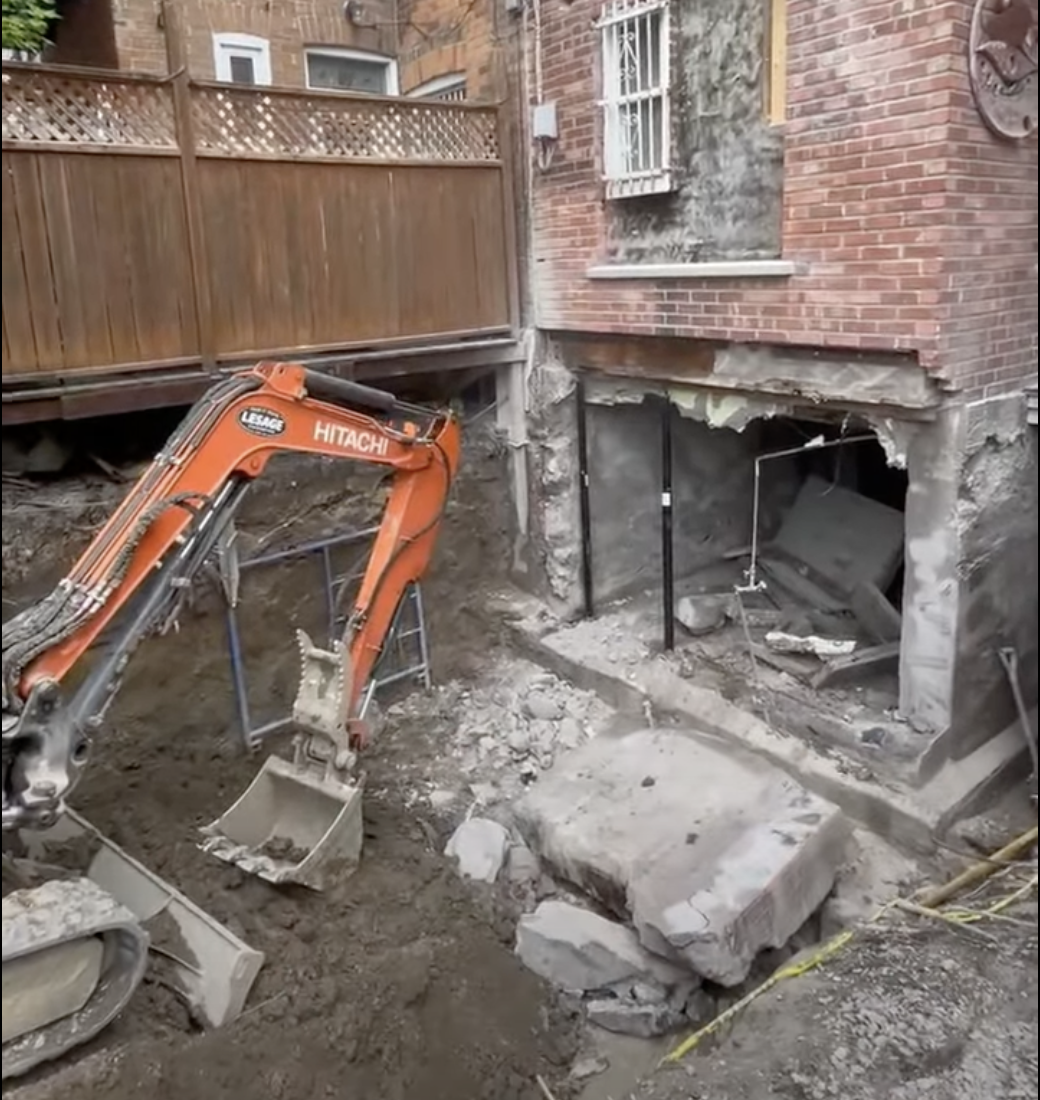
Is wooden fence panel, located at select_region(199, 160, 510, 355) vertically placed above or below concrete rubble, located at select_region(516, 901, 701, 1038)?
above

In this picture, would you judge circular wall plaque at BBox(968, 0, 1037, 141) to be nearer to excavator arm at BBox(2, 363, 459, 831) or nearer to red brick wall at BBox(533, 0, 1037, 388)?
red brick wall at BBox(533, 0, 1037, 388)

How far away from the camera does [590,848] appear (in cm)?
517

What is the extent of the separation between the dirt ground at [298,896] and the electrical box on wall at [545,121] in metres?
2.10

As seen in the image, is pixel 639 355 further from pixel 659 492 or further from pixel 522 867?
pixel 522 867

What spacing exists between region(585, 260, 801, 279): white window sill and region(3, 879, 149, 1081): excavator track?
4236mm

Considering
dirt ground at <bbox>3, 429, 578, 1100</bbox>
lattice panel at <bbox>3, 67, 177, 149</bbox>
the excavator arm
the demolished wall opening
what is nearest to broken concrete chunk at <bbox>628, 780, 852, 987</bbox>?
dirt ground at <bbox>3, 429, 578, 1100</bbox>

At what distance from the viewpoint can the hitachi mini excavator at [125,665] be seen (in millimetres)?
3358

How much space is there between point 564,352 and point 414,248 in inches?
53.8

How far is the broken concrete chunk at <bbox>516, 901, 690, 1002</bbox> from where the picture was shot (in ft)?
15.4

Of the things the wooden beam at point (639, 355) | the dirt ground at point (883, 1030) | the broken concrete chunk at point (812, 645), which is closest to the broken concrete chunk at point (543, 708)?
the broken concrete chunk at point (812, 645)

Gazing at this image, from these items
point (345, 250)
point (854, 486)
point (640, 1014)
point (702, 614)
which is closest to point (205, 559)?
point (345, 250)

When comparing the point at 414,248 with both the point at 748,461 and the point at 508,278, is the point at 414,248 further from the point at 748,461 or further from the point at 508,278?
the point at 748,461

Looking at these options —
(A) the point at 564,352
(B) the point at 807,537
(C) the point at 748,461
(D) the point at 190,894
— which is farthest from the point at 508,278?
(D) the point at 190,894

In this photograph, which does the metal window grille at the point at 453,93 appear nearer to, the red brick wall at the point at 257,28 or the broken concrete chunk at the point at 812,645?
the red brick wall at the point at 257,28
